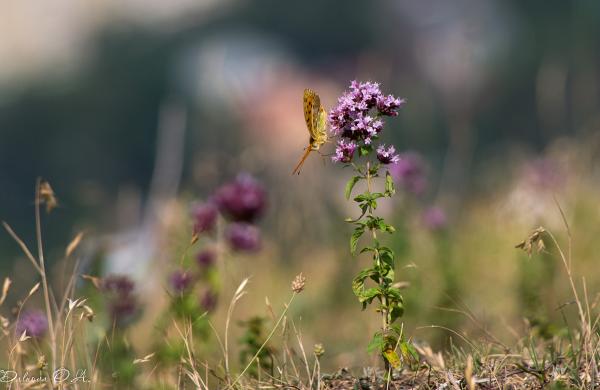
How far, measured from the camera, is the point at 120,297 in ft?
12.1

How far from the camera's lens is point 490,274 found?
6066 mm

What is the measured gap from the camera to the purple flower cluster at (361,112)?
2385 millimetres

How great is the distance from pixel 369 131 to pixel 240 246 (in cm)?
175

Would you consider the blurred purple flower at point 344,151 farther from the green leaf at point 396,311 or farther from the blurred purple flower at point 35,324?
the blurred purple flower at point 35,324

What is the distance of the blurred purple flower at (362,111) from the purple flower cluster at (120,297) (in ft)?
5.47

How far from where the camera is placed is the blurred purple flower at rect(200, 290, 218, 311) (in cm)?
377

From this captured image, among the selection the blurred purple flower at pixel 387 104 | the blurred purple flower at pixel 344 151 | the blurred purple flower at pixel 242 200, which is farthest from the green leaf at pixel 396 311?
the blurred purple flower at pixel 242 200

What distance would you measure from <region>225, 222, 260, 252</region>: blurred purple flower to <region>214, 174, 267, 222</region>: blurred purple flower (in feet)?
0.22

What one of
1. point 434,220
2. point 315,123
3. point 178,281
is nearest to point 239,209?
point 178,281

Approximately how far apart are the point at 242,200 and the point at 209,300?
1.68ft

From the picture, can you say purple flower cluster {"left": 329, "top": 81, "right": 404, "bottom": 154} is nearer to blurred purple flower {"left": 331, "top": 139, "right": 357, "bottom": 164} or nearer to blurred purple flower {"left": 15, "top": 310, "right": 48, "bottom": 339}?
blurred purple flower {"left": 331, "top": 139, "right": 357, "bottom": 164}

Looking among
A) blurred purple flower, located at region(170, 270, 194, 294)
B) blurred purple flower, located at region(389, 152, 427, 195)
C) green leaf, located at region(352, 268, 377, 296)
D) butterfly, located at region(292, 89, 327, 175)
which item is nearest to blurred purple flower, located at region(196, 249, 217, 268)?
blurred purple flower, located at region(170, 270, 194, 294)

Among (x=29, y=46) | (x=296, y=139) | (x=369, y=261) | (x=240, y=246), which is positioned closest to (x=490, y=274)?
(x=369, y=261)

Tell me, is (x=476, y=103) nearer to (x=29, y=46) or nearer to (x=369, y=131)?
(x=29, y=46)
